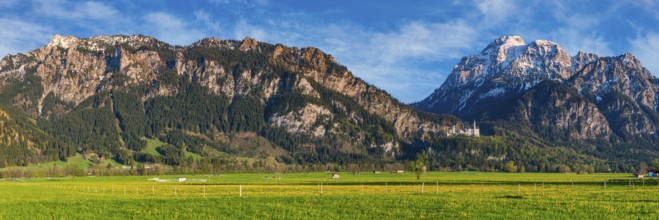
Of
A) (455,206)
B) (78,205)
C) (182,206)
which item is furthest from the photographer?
(78,205)

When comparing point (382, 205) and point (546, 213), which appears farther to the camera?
point (382, 205)

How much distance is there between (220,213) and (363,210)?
44.6 ft

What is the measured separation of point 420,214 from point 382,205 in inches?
407

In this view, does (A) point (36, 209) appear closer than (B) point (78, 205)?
Yes

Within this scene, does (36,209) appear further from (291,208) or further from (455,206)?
(455,206)

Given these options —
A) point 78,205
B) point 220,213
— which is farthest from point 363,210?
point 78,205

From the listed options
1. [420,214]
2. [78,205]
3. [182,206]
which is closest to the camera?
[420,214]

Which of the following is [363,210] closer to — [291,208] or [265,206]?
[291,208]

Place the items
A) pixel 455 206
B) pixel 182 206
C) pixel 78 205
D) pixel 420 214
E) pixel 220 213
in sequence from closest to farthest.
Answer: pixel 420 214, pixel 220 213, pixel 455 206, pixel 182 206, pixel 78 205

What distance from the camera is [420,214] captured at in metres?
52.4

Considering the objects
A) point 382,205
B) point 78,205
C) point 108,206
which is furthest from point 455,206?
point 78,205

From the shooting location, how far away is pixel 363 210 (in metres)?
57.0

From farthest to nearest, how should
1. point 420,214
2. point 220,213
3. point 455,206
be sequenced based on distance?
point 455,206 → point 220,213 → point 420,214

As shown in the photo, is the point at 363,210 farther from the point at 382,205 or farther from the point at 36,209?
the point at 36,209
